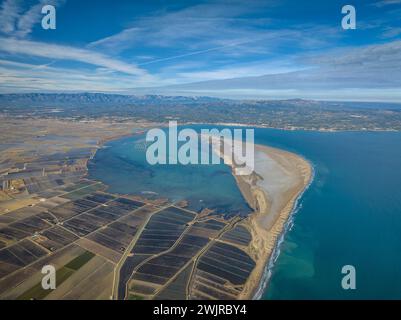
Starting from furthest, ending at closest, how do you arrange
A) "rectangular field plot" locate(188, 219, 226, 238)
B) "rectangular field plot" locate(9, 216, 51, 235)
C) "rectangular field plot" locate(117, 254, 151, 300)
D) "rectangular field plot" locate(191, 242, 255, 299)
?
"rectangular field plot" locate(9, 216, 51, 235) < "rectangular field plot" locate(188, 219, 226, 238) < "rectangular field plot" locate(191, 242, 255, 299) < "rectangular field plot" locate(117, 254, 151, 300)

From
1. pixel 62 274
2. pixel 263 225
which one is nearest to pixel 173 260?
pixel 62 274

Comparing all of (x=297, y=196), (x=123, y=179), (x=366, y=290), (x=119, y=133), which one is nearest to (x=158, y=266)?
(x=366, y=290)

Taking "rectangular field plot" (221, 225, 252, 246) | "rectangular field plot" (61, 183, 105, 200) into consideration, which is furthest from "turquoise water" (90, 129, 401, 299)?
"rectangular field plot" (221, 225, 252, 246)

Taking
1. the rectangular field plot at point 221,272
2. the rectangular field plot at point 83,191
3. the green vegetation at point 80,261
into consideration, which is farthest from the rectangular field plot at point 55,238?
the rectangular field plot at point 221,272

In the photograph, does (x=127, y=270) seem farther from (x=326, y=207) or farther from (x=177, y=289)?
(x=326, y=207)

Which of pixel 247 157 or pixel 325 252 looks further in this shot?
pixel 247 157

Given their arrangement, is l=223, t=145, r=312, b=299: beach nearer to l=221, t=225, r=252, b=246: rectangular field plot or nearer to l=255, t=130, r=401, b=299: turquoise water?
l=221, t=225, r=252, b=246: rectangular field plot
